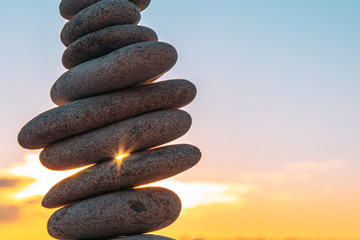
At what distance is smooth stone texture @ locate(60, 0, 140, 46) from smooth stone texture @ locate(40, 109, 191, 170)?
113 inches

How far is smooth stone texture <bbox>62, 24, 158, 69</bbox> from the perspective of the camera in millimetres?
13273

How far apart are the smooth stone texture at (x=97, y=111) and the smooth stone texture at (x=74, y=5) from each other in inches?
124

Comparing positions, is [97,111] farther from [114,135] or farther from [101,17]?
[101,17]

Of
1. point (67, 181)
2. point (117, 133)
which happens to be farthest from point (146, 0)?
point (67, 181)

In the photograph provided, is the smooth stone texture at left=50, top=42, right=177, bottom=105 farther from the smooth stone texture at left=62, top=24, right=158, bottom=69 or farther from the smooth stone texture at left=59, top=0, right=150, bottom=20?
the smooth stone texture at left=59, top=0, right=150, bottom=20

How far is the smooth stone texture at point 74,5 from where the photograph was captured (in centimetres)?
1445

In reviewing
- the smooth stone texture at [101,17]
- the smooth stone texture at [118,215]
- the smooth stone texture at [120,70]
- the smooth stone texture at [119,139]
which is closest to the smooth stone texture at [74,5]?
the smooth stone texture at [101,17]

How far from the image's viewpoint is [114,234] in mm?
12414

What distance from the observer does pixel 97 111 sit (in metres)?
12.6

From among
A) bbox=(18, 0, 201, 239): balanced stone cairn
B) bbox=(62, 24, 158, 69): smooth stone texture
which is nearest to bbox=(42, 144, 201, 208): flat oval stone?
bbox=(18, 0, 201, 239): balanced stone cairn

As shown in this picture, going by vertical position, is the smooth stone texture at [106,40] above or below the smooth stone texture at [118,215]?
above

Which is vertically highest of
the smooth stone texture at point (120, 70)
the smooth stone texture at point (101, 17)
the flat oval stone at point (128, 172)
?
the smooth stone texture at point (101, 17)

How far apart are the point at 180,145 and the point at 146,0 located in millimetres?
4811

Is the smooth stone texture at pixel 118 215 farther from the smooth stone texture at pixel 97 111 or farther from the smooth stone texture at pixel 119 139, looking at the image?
the smooth stone texture at pixel 97 111
